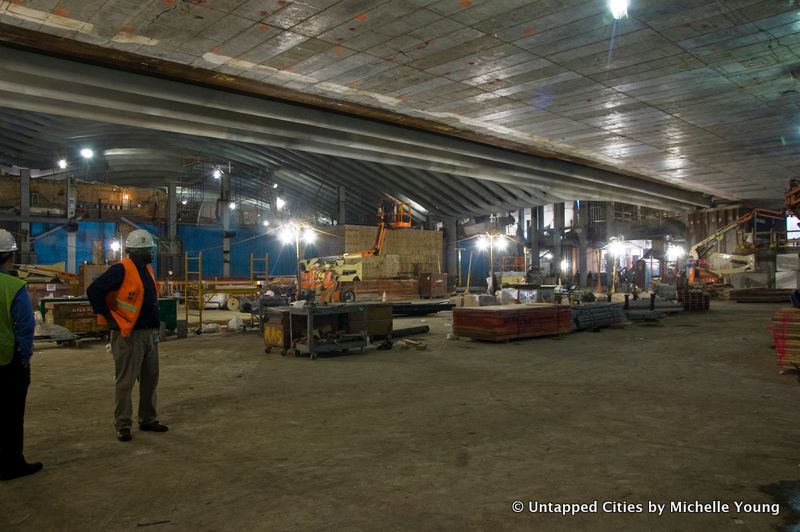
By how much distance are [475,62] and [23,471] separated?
827 centimetres

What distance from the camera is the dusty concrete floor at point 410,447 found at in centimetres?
387

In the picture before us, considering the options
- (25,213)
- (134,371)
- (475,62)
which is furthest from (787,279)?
(25,213)

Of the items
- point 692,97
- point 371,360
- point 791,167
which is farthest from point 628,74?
point 791,167

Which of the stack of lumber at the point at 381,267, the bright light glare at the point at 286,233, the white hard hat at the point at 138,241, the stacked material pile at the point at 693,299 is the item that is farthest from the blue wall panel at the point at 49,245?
the stacked material pile at the point at 693,299

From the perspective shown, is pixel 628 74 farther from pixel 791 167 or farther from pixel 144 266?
pixel 791 167

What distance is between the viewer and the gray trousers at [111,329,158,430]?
566cm

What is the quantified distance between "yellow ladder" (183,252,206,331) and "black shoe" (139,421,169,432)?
9.98 meters

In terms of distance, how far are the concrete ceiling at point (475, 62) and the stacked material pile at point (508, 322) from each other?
4603 millimetres

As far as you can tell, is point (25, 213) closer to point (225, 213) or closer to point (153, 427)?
point (225, 213)

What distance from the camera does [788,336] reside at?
8766 mm

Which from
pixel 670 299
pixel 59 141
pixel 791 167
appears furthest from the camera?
pixel 59 141

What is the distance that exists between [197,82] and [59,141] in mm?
24638

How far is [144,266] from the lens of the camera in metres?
6.17

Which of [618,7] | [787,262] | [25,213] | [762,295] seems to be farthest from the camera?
[787,262]
